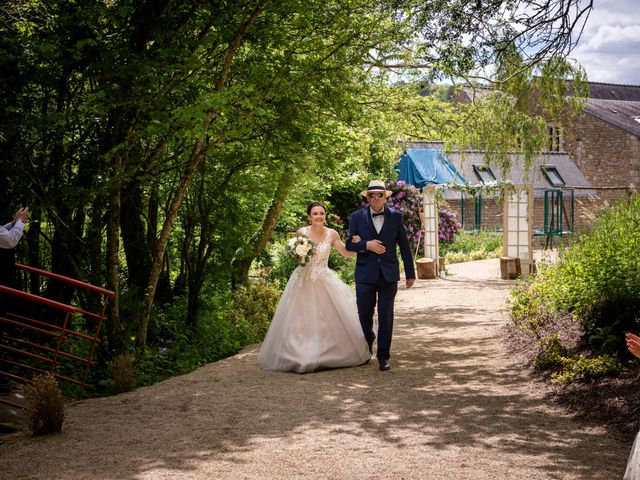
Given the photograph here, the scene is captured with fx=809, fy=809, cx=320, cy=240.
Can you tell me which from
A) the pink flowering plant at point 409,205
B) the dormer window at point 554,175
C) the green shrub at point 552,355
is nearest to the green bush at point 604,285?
the green shrub at point 552,355

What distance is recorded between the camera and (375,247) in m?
9.38

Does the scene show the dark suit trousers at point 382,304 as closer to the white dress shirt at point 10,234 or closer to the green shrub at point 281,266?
the white dress shirt at point 10,234

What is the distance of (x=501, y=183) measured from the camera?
21.0 meters

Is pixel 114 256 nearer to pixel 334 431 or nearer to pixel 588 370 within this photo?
pixel 334 431

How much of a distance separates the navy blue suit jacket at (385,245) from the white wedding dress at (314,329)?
1.68ft

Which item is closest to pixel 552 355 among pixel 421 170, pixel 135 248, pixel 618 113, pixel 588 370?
pixel 588 370

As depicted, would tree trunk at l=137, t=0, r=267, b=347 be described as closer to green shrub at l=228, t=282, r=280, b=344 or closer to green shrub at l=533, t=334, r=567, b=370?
green shrub at l=228, t=282, r=280, b=344

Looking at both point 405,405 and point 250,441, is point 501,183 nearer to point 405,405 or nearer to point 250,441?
point 405,405

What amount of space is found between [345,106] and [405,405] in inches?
203

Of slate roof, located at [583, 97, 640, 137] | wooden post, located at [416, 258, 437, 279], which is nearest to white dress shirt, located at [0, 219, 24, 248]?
wooden post, located at [416, 258, 437, 279]

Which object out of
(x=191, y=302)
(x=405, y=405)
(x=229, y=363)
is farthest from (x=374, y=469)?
(x=191, y=302)

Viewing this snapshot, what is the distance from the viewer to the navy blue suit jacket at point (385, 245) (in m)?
9.42

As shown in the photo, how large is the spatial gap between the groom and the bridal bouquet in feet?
2.01

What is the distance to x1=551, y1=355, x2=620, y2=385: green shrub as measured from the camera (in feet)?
26.0
